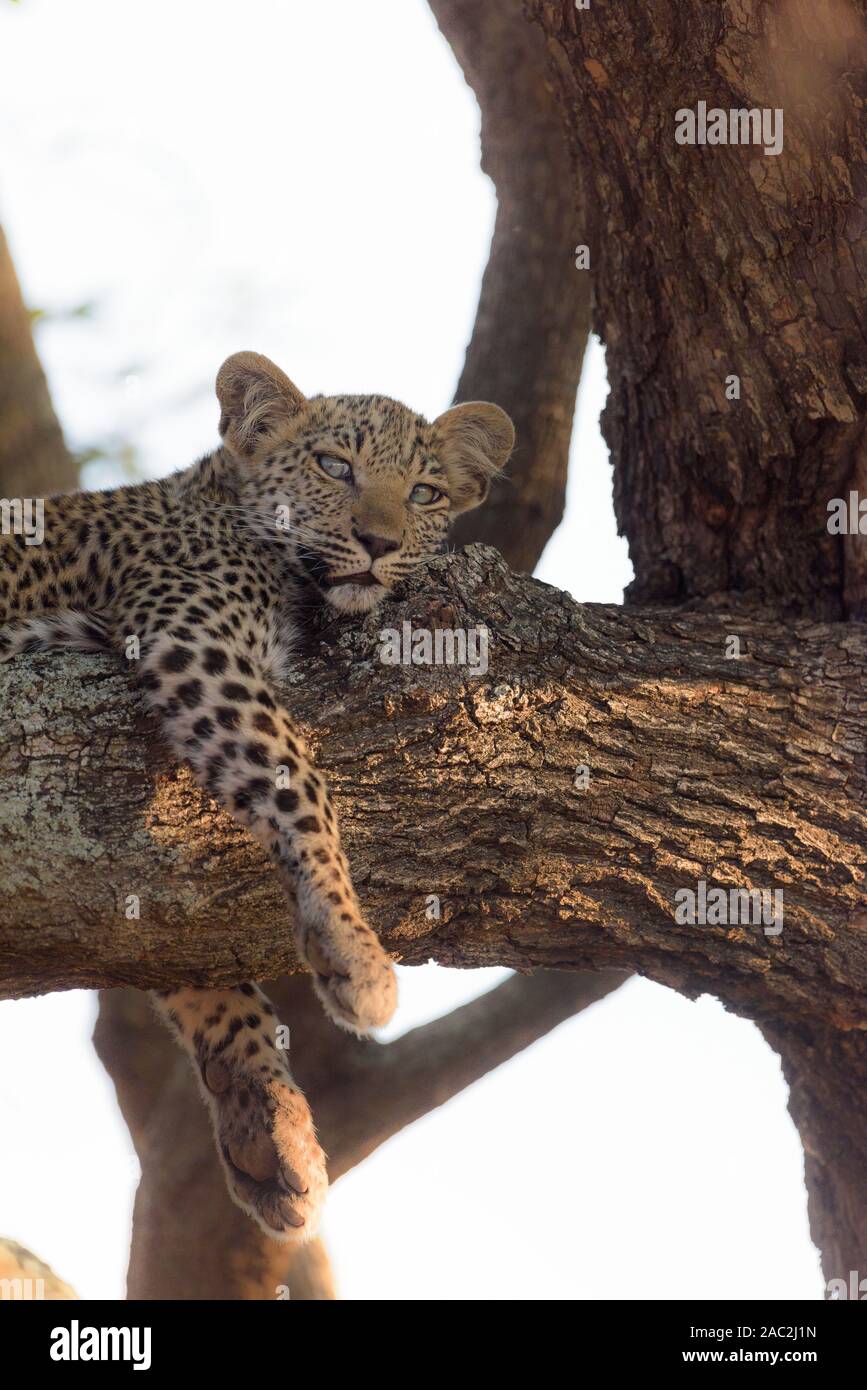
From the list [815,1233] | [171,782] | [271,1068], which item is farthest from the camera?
[815,1233]

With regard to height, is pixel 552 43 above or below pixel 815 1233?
above

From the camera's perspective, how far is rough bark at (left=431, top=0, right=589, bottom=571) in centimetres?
889

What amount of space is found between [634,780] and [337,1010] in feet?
5.12

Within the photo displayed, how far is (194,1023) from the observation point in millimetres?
6008

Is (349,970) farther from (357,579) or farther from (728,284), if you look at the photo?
(728,284)

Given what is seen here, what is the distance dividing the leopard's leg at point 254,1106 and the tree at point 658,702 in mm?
730

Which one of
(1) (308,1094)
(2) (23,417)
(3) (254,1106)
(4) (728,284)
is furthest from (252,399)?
(1) (308,1094)

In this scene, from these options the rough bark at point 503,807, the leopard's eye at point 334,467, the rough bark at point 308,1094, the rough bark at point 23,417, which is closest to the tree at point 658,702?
the rough bark at point 503,807

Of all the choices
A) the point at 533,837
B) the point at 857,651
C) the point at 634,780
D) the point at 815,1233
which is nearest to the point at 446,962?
the point at 533,837

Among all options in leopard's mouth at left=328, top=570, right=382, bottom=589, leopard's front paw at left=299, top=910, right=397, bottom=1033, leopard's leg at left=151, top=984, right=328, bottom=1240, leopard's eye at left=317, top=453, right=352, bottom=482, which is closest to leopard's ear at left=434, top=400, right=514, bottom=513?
leopard's eye at left=317, top=453, right=352, bottom=482

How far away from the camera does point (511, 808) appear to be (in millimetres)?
5184

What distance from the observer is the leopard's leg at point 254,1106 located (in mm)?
5301

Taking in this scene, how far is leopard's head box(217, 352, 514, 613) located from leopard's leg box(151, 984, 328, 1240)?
1.85m
